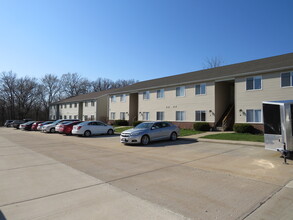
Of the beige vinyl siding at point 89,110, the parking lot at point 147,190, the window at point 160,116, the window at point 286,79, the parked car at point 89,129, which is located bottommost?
the parking lot at point 147,190

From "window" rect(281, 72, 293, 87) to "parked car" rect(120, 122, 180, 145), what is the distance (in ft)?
34.1

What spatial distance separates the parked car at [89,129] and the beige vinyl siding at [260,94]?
43.4ft

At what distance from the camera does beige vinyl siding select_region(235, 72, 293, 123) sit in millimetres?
17223

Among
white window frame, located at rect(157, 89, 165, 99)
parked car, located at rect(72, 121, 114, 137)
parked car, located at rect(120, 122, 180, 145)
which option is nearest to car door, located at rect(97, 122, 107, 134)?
parked car, located at rect(72, 121, 114, 137)

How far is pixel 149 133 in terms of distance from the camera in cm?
1309

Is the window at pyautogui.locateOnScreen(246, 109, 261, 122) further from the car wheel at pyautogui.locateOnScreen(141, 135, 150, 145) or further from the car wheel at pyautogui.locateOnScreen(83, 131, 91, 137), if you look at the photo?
the car wheel at pyautogui.locateOnScreen(83, 131, 91, 137)

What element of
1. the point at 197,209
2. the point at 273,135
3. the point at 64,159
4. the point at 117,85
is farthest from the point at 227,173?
the point at 117,85

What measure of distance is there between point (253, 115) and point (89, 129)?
15476 millimetres

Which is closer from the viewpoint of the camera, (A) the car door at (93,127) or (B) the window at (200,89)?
(A) the car door at (93,127)

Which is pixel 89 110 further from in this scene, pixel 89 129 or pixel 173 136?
pixel 173 136

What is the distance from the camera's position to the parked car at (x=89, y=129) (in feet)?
62.2

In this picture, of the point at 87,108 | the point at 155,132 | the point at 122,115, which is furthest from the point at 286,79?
the point at 87,108

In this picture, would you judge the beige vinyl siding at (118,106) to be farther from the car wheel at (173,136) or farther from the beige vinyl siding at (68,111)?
the car wheel at (173,136)

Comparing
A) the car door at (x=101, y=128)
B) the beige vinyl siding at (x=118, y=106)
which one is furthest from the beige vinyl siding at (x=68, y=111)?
the car door at (x=101, y=128)
